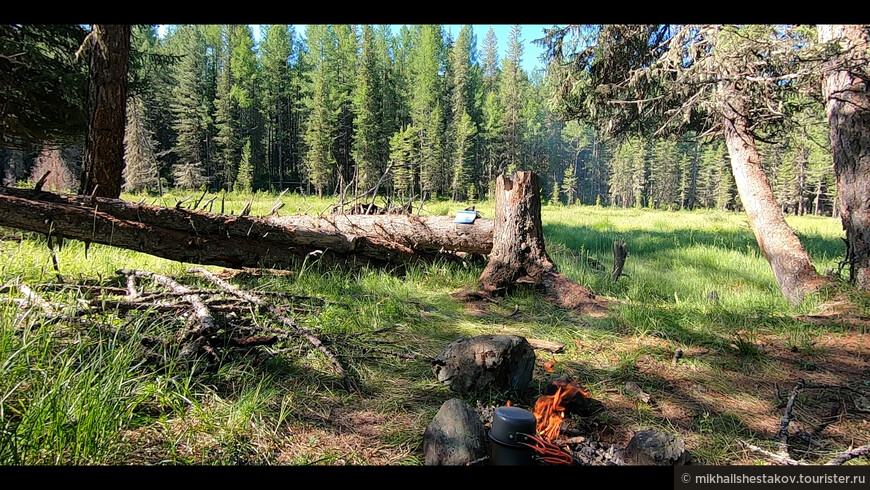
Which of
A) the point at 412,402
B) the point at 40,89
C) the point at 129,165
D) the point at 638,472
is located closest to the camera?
the point at 638,472

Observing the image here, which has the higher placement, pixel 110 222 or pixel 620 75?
pixel 620 75

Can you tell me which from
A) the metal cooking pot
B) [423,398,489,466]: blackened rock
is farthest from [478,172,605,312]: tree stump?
the metal cooking pot

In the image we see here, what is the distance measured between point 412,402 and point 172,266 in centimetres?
458

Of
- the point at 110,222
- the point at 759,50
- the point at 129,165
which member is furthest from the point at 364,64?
the point at 129,165

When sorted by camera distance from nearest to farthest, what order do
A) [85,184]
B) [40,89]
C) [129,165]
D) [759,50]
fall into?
[759,50], [85,184], [40,89], [129,165]

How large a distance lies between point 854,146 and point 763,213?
58.5 inches

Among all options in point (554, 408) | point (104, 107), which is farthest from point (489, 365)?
point (104, 107)

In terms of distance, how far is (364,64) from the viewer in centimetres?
955

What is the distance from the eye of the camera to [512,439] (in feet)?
6.20

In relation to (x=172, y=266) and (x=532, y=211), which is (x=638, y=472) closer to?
(x=532, y=211)

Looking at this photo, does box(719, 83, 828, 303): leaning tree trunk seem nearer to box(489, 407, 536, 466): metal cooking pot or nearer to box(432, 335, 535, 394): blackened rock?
box(432, 335, 535, 394): blackened rock

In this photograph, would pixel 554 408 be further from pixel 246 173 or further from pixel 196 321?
pixel 246 173

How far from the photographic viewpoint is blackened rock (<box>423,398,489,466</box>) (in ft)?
6.35

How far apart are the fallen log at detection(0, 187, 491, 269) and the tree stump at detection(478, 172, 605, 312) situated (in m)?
0.74
